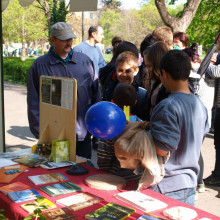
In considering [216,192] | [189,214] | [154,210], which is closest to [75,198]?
[154,210]

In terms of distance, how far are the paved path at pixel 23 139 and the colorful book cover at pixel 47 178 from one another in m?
1.99

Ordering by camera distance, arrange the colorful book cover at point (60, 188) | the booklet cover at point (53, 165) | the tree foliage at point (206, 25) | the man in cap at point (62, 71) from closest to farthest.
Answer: the colorful book cover at point (60, 188), the booklet cover at point (53, 165), the man in cap at point (62, 71), the tree foliage at point (206, 25)

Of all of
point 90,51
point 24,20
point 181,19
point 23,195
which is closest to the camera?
point 23,195

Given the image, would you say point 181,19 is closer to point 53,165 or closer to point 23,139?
point 23,139

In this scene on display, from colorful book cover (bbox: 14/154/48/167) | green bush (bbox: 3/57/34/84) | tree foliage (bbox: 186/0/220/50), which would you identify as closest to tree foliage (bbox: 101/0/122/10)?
green bush (bbox: 3/57/34/84)

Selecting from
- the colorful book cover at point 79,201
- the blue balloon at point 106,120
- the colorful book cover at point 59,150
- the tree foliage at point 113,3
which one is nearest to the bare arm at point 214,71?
the colorful book cover at point 59,150

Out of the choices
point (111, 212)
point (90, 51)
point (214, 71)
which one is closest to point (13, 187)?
point (111, 212)

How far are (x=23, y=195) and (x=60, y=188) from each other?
0.21 meters

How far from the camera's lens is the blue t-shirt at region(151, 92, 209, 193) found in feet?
5.10

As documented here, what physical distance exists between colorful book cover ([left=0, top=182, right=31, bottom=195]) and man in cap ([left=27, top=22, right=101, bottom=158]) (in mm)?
889

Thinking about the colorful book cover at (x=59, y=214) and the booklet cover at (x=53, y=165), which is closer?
the colorful book cover at (x=59, y=214)

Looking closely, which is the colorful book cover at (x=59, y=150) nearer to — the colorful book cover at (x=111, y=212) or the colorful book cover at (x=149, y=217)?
the colorful book cover at (x=111, y=212)

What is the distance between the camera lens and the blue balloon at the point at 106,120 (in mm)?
1580

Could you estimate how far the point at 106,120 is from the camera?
1.58 metres
